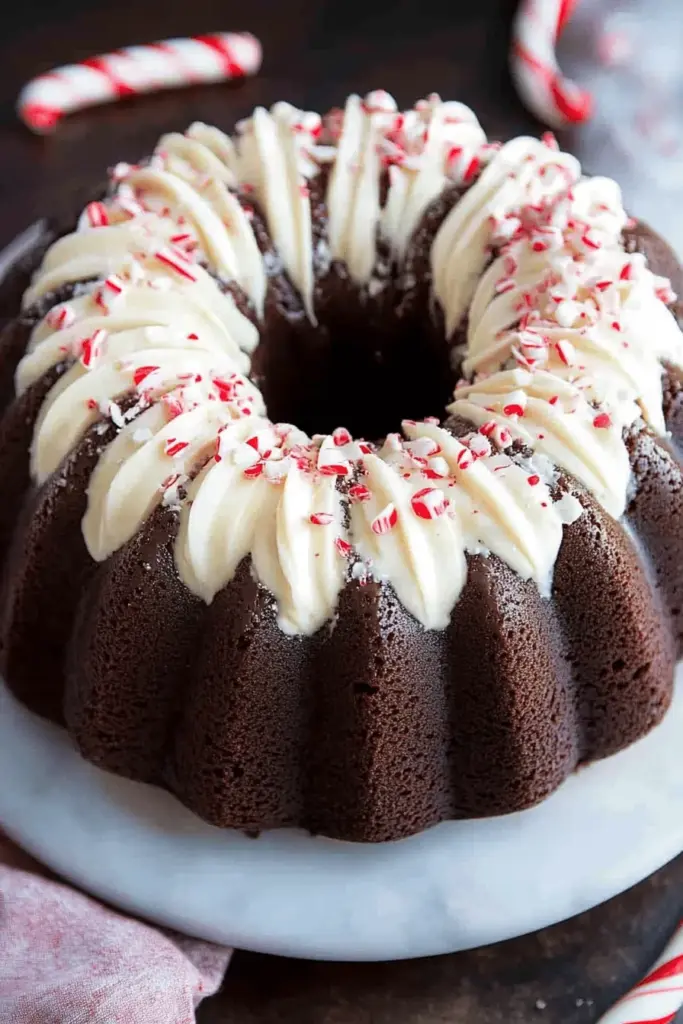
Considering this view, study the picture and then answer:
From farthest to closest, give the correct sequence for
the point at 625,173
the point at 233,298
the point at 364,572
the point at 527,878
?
the point at 625,173
the point at 233,298
the point at 527,878
the point at 364,572

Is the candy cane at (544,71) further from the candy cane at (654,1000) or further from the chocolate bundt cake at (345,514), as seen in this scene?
the candy cane at (654,1000)

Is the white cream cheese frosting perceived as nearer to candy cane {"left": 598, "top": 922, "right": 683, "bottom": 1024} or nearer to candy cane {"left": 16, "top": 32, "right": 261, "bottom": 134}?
candy cane {"left": 598, "top": 922, "right": 683, "bottom": 1024}

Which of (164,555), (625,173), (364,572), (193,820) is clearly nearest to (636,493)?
(364,572)

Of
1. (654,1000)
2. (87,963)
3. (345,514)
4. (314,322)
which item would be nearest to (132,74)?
(314,322)

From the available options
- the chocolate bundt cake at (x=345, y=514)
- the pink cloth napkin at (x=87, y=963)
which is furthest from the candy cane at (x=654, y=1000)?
the pink cloth napkin at (x=87, y=963)

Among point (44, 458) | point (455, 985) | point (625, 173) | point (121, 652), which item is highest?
point (625, 173)

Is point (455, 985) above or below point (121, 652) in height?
below

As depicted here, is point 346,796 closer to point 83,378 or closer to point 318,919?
point 318,919
